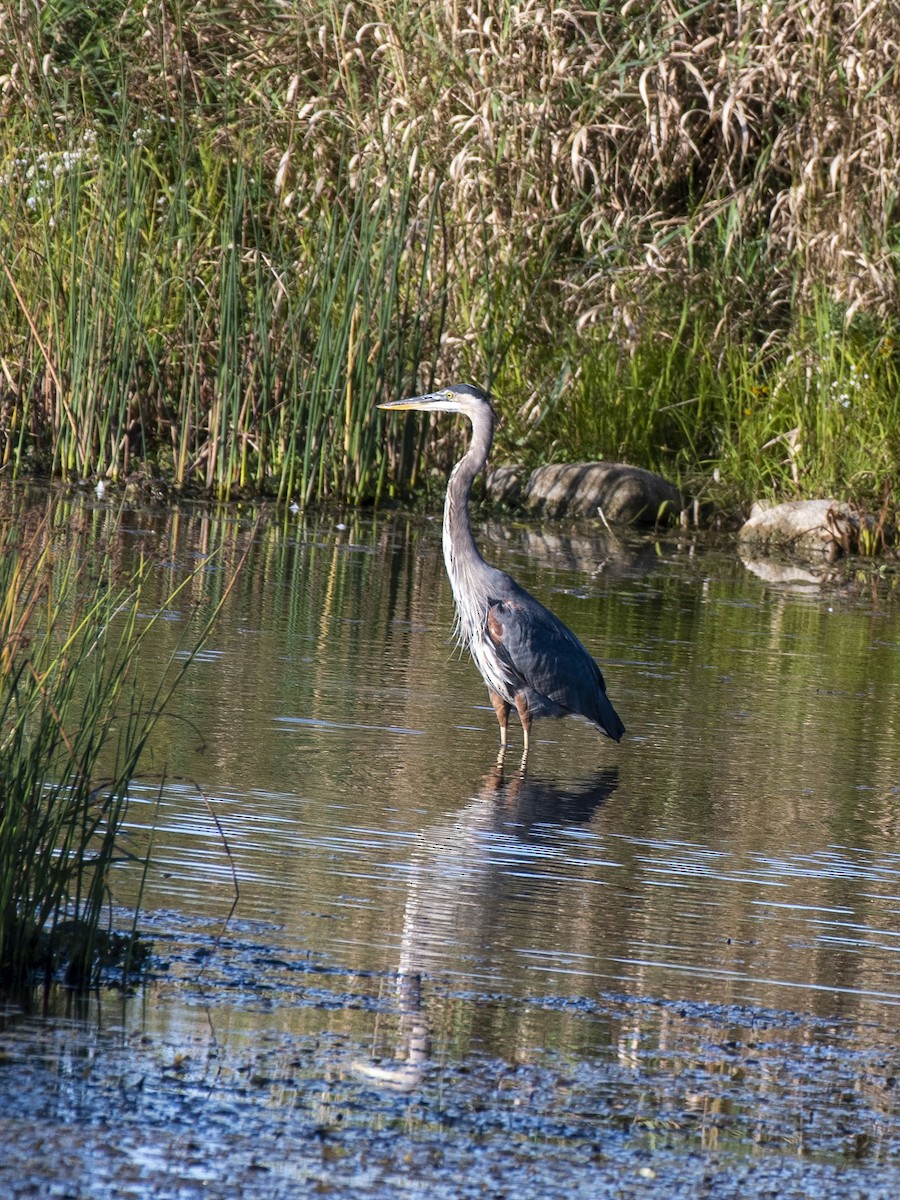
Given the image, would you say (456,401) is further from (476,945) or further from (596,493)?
(596,493)

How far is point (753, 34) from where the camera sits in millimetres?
13367

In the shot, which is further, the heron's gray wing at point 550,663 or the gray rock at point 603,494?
the gray rock at point 603,494

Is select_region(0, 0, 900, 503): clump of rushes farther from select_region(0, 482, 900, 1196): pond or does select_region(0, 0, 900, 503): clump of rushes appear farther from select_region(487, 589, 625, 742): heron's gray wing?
select_region(487, 589, 625, 742): heron's gray wing

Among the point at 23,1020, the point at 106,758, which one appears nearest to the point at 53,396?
the point at 106,758

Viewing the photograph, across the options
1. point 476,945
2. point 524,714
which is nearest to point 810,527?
point 524,714

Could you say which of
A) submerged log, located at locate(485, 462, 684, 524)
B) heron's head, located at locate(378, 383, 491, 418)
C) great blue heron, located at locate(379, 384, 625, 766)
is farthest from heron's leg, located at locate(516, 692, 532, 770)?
submerged log, located at locate(485, 462, 684, 524)

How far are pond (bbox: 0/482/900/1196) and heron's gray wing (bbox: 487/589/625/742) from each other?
188 millimetres

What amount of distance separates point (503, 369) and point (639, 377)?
0.97 m

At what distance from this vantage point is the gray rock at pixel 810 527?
1217 centimetres

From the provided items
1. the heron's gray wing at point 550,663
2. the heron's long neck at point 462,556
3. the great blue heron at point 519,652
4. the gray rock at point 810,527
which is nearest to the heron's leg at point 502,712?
the great blue heron at point 519,652

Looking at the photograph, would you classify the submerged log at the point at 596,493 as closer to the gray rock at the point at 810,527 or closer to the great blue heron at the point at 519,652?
the gray rock at the point at 810,527

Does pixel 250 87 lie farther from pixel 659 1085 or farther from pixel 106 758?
pixel 659 1085

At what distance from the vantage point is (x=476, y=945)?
161 inches

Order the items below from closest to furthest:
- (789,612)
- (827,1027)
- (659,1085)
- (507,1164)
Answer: (507,1164)
(659,1085)
(827,1027)
(789,612)
